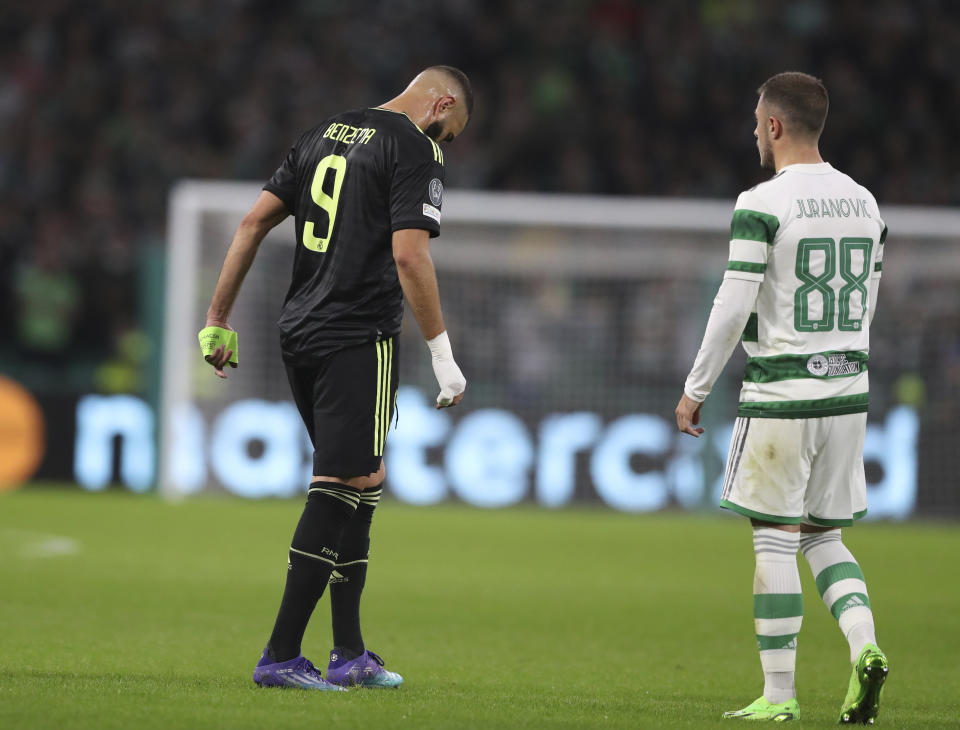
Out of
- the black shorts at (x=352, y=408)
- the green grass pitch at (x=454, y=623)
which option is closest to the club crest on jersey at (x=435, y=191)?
the black shorts at (x=352, y=408)

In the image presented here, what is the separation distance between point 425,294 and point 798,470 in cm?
120

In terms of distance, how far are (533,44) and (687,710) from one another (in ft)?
44.6

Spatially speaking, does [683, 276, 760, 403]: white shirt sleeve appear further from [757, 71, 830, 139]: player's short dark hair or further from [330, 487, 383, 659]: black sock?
[330, 487, 383, 659]: black sock

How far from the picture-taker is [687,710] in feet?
14.2

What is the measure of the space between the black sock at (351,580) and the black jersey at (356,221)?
0.56 metres

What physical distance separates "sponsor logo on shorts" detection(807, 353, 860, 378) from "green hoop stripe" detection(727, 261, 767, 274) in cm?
31

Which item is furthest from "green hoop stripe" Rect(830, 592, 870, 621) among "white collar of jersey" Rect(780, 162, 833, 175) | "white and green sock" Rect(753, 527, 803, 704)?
"white collar of jersey" Rect(780, 162, 833, 175)

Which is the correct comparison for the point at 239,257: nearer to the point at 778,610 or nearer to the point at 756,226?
the point at 756,226

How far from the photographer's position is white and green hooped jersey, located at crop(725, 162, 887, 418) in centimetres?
419

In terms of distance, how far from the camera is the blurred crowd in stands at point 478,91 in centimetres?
1554

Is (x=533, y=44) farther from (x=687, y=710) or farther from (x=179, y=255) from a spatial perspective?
(x=687, y=710)

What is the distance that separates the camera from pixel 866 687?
13.2 feet

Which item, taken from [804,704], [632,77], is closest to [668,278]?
[632,77]

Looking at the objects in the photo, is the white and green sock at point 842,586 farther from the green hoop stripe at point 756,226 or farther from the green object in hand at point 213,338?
the green object in hand at point 213,338
